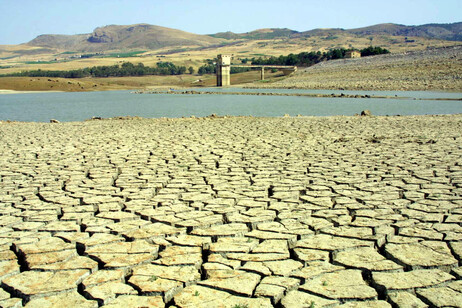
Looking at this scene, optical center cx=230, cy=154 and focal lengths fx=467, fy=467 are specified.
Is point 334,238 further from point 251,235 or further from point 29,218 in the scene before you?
point 29,218

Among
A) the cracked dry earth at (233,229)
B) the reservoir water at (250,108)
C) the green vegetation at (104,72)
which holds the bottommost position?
the reservoir water at (250,108)

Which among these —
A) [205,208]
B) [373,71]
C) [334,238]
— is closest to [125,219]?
[205,208]

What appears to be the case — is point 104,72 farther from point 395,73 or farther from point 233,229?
point 233,229

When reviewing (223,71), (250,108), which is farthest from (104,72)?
(250,108)

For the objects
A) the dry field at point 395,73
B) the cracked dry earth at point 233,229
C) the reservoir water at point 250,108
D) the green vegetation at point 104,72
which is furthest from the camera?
the green vegetation at point 104,72

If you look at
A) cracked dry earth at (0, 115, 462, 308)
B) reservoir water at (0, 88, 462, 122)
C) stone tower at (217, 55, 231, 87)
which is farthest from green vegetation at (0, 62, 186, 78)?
cracked dry earth at (0, 115, 462, 308)

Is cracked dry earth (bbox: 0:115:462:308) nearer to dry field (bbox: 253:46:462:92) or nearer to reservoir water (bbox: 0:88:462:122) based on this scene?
reservoir water (bbox: 0:88:462:122)

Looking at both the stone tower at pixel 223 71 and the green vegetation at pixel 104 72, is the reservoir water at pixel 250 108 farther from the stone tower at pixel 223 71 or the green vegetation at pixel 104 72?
the green vegetation at pixel 104 72

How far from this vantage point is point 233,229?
4168 millimetres

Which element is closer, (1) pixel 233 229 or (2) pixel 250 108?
(1) pixel 233 229

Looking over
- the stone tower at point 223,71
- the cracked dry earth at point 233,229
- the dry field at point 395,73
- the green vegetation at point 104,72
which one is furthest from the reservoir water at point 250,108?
the green vegetation at point 104,72

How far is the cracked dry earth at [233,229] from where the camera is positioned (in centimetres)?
302

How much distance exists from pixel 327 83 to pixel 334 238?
4929 cm

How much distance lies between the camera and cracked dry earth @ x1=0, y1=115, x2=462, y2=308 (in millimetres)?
3020
